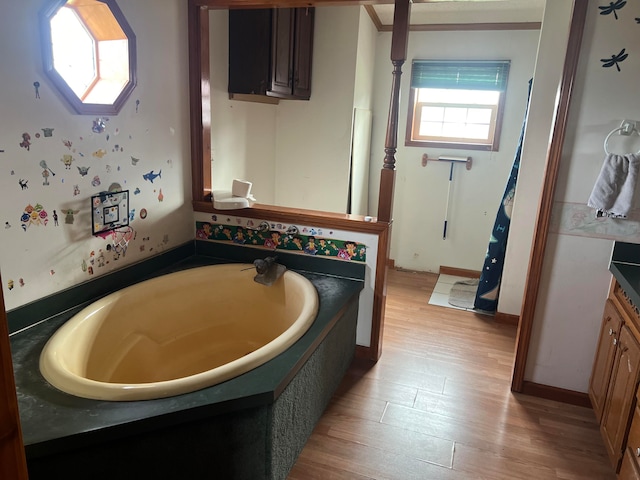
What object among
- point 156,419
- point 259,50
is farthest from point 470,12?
point 156,419

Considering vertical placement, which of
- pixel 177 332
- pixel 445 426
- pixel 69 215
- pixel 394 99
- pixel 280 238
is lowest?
pixel 445 426

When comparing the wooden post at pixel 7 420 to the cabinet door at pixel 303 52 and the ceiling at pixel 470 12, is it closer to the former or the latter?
the cabinet door at pixel 303 52

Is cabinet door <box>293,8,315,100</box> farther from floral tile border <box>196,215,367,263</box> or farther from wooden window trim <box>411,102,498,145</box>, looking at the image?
floral tile border <box>196,215,367,263</box>

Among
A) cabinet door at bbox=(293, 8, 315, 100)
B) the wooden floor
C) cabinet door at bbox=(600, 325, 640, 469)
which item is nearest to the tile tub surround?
the wooden floor

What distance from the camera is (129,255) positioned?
2.39m

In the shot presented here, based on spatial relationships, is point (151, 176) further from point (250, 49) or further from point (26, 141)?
point (250, 49)

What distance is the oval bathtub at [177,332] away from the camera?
1616mm

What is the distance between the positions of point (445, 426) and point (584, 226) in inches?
45.8

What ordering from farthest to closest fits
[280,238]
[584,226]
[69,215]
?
1. [280,238]
2. [584,226]
3. [69,215]

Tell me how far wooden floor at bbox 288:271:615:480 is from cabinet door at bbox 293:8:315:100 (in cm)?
199

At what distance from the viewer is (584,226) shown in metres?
2.25

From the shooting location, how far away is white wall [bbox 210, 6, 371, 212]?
11.6ft

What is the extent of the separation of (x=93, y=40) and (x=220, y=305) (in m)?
1.45

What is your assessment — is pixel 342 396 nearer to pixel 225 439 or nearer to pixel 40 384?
pixel 225 439
